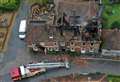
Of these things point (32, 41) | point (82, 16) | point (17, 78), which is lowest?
point (17, 78)

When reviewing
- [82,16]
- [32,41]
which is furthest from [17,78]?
[82,16]

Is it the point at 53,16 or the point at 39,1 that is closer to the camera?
the point at 53,16

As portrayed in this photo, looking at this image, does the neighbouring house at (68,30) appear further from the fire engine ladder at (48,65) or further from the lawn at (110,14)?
the lawn at (110,14)

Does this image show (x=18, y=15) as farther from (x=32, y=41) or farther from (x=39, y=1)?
(x=32, y=41)

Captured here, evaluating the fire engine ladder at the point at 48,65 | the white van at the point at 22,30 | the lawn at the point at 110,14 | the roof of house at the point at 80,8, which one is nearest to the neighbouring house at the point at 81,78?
the fire engine ladder at the point at 48,65

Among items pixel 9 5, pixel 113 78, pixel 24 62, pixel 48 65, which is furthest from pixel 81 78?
pixel 9 5

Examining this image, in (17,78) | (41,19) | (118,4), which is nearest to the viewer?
(17,78)

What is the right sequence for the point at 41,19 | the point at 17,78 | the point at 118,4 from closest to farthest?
the point at 17,78, the point at 41,19, the point at 118,4

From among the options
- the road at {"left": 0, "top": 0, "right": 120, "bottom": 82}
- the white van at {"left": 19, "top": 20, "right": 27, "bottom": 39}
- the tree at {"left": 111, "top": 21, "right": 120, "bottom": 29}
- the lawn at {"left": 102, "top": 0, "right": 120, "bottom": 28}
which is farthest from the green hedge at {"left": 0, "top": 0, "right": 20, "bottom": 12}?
the tree at {"left": 111, "top": 21, "right": 120, "bottom": 29}
